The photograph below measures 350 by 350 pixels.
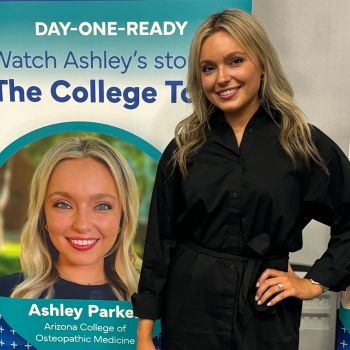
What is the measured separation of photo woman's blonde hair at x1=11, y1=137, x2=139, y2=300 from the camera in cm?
192

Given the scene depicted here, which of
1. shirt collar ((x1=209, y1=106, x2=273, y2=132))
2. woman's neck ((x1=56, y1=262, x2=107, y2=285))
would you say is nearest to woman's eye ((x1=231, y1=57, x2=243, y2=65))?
shirt collar ((x1=209, y1=106, x2=273, y2=132))

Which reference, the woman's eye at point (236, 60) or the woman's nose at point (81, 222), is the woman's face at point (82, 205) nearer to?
the woman's nose at point (81, 222)

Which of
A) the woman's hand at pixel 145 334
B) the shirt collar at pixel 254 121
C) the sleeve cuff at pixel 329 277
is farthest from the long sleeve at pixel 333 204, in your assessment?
the woman's hand at pixel 145 334

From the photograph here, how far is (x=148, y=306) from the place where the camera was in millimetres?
1392

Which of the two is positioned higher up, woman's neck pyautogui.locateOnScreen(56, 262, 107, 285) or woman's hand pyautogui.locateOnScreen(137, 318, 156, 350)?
woman's neck pyautogui.locateOnScreen(56, 262, 107, 285)

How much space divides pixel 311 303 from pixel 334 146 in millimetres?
1054

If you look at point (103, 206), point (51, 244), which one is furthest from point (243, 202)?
point (51, 244)

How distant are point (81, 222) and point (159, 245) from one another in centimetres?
62

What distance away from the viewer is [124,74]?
1818 mm

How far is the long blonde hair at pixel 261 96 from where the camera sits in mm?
1237

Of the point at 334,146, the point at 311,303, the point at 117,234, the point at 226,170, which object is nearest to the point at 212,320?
Answer: the point at 226,170

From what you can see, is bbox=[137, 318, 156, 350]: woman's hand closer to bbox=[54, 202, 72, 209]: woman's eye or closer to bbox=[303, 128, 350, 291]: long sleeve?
bbox=[303, 128, 350, 291]: long sleeve

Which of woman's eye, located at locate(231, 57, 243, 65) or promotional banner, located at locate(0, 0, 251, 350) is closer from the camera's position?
woman's eye, located at locate(231, 57, 243, 65)

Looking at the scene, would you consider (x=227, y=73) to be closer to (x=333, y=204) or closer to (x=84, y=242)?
(x=333, y=204)
